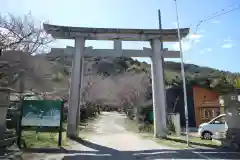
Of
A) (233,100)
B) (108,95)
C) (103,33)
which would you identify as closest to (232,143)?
(233,100)

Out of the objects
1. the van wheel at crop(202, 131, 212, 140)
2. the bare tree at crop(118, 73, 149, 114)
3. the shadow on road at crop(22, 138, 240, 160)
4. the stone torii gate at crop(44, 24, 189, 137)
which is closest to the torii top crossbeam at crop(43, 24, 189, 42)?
the stone torii gate at crop(44, 24, 189, 137)

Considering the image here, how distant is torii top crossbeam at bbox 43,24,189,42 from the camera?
630 inches

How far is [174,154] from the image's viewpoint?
10.5m

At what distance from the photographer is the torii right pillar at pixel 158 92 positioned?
15734mm

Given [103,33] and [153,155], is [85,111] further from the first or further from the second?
[153,155]

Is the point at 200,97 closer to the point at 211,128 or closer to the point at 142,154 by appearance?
the point at 211,128

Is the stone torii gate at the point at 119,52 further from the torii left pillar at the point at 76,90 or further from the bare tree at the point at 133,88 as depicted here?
the bare tree at the point at 133,88

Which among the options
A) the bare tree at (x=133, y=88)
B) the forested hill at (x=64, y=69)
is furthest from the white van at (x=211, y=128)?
the bare tree at (x=133, y=88)

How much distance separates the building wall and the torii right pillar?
14374 mm

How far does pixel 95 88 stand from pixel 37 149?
19607mm

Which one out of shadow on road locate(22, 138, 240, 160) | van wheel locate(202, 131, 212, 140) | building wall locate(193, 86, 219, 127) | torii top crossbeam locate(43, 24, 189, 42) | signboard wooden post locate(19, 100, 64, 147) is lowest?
shadow on road locate(22, 138, 240, 160)

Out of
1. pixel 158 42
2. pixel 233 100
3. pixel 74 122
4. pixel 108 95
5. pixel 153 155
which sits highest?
pixel 158 42

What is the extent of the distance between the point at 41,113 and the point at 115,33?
24.3ft

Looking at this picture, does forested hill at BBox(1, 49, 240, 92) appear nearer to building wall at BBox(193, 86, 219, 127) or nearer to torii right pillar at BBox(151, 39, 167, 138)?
building wall at BBox(193, 86, 219, 127)
